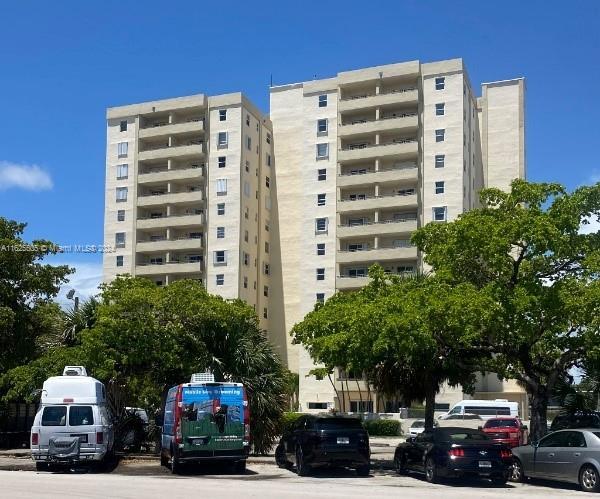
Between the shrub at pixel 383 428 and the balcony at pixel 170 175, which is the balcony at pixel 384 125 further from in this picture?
the shrub at pixel 383 428

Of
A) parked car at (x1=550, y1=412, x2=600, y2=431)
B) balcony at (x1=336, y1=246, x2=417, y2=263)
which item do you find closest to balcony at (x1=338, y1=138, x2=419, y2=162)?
balcony at (x1=336, y1=246, x2=417, y2=263)

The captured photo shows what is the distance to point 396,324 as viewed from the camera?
22094 mm

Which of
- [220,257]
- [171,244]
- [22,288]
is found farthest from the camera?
[171,244]

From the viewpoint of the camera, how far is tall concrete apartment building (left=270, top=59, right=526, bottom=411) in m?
69.9

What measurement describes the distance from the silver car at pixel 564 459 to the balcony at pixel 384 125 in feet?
171

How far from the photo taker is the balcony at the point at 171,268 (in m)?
76.4

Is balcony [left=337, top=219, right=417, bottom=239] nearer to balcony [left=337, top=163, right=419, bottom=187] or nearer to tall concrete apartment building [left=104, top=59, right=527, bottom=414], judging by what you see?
tall concrete apartment building [left=104, top=59, right=527, bottom=414]

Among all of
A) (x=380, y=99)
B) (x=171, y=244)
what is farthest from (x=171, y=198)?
(x=380, y=99)

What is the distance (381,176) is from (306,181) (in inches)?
321

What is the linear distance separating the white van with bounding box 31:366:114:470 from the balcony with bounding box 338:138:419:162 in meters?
50.6

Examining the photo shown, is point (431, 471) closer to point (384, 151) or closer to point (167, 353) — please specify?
point (167, 353)

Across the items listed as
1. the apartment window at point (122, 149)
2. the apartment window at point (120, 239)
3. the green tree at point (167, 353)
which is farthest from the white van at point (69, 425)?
the apartment window at point (122, 149)

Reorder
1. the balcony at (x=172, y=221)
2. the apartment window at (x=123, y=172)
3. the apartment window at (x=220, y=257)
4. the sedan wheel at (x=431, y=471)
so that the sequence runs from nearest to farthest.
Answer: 1. the sedan wheel at (x=431, y=471)
2. the apartment window at (x=220, y=257)
3. the balcony at (x=172, y=221)
4. the apartment window at (x=123, y=172)

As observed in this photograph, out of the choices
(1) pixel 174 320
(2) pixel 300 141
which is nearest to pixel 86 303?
(1) pixel 174 320
